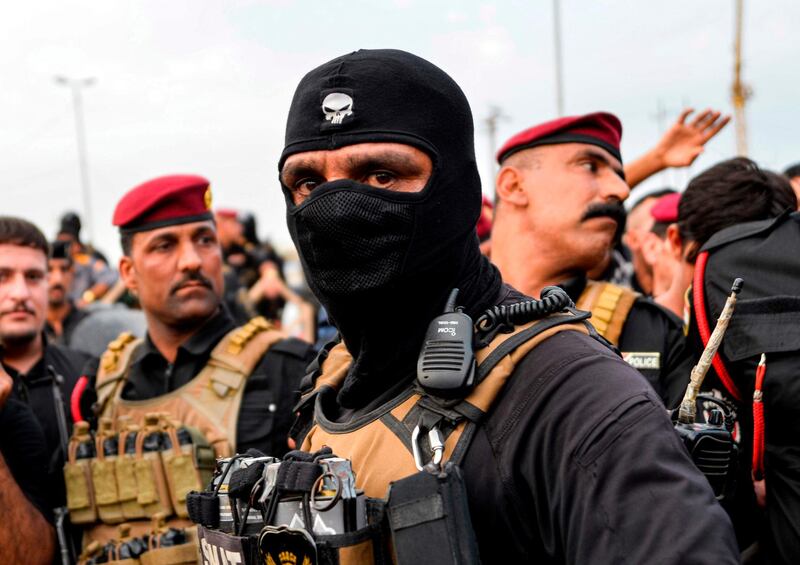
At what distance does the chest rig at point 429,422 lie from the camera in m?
1.56

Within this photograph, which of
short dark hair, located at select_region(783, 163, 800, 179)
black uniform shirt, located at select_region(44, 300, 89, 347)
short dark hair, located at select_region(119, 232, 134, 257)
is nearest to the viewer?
short dark hair, located at select_region(119, 232, 134, 257)

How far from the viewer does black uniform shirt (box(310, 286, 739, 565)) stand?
1314 millimetres

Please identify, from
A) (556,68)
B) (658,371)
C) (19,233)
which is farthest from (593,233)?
(556,68)

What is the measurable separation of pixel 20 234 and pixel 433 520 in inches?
132

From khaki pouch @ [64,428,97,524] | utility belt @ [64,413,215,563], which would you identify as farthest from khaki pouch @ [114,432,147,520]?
khaki pouch @ [64,428,97,524]

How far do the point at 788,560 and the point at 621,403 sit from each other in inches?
50.0

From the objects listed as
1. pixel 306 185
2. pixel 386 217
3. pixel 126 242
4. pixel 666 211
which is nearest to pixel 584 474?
pixel 386 217

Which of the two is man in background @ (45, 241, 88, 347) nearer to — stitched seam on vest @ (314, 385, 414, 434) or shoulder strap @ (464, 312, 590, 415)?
stitched seam on vest @ (314, 385, 414, 434)

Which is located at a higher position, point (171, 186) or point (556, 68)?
point (556, 68)

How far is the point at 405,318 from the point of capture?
1808mm

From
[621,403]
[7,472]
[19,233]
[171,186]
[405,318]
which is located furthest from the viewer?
[19,233]

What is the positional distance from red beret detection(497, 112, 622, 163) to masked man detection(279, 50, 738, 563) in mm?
1601

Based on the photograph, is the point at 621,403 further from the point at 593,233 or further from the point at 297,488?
the point at 593,233

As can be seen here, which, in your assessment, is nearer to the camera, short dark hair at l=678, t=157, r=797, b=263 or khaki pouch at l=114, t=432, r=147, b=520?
short dark hair at l=678, t=157, r=797, b=263
